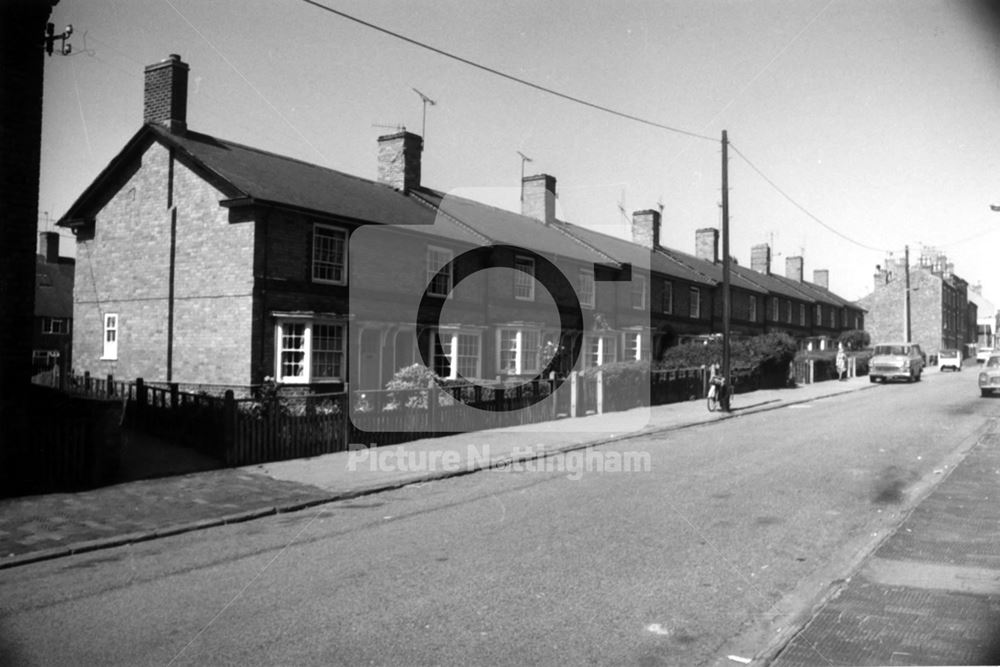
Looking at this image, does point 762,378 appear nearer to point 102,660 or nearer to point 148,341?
point 148,341

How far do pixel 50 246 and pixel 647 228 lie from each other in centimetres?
3827

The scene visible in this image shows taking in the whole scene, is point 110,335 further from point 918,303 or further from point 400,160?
point 918,303

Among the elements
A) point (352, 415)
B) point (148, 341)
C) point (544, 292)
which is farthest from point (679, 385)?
point (148, 341)

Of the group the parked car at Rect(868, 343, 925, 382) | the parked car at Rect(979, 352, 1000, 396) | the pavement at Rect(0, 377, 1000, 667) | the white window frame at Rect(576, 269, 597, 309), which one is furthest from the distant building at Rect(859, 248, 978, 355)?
the pavement at Rect(0, 377, 1000, 667)

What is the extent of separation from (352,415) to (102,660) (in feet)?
30.9

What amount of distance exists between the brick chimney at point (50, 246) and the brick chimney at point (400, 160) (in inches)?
1211

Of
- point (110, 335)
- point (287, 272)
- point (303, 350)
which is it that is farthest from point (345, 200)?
point (110, 335)

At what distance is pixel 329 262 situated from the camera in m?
20.3

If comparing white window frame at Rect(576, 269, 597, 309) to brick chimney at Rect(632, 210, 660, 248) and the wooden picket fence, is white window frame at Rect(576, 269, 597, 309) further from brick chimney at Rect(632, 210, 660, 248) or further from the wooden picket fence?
brick chimney at Rect(632, 210, 660, 248)

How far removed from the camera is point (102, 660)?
4.68 meters

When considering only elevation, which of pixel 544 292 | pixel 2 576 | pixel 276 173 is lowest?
pixel 2 576

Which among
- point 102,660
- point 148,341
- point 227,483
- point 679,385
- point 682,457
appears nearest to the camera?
point 102,660

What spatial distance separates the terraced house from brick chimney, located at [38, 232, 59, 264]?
92.1 feet

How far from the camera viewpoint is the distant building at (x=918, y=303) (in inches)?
2864
